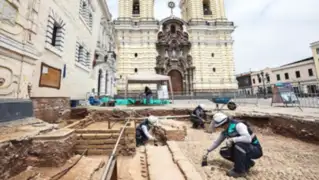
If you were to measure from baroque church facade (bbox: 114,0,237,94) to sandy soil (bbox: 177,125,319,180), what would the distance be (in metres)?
18.3

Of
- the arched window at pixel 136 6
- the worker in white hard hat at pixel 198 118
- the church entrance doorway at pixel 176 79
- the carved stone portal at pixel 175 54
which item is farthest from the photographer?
the arched window at pixel 136 6

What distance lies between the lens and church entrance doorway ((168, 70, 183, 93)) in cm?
2431

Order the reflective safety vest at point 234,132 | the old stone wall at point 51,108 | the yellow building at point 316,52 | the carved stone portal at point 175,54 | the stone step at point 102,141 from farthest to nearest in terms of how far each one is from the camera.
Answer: the yellow building at point 316,52, the carved stone portal at point 175,54, the old stone wall at point 51,108, the stone step at point 102,141, the reflective safety vest at point 234,132

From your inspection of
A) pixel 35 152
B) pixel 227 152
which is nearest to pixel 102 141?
pixel 35 152

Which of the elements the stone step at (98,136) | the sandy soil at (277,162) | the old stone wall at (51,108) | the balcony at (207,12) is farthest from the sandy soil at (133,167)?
the balcony at (207,12)

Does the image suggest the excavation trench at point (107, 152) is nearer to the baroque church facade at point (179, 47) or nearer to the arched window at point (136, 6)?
the baroque church facade at point (179, 47)

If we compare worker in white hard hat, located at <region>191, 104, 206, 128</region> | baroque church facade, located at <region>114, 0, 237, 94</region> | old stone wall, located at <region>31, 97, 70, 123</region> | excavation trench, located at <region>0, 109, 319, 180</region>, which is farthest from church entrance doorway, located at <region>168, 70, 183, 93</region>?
excavation trench, located at <region>0, 109, 319, 180</region>

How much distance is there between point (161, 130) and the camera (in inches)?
215

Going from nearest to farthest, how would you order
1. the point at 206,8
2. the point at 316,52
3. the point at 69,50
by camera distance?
the point at 69,50
the point at 316,52
the point at 206,8

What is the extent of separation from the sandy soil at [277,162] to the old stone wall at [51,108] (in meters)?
5.68

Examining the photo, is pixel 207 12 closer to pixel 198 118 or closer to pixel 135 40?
pixel 135 40

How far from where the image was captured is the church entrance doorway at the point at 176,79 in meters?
24.3

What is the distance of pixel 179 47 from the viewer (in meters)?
24.3

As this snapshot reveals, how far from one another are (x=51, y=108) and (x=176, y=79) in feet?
65.1
